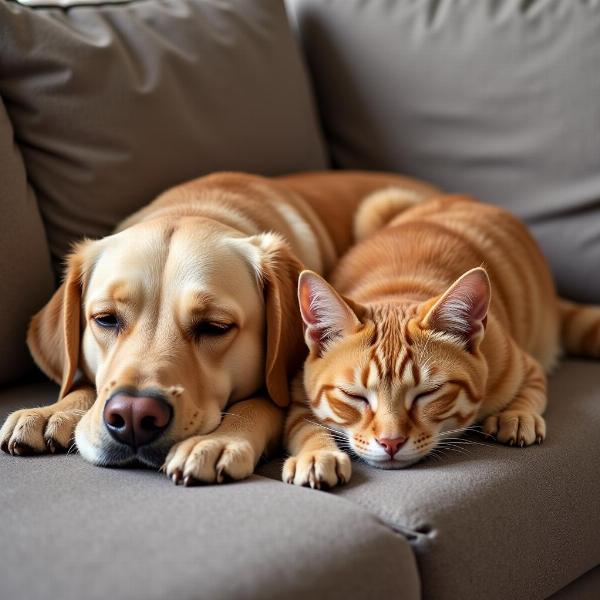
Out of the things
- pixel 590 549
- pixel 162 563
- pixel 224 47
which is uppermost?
pixel 224 47

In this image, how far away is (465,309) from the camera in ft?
5.39

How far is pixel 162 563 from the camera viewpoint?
3.89 feet

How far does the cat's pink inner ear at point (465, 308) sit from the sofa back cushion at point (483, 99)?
2.94 feet

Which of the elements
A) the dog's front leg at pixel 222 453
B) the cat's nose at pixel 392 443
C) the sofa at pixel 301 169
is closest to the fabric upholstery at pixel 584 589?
the sofa at pixel 301 169

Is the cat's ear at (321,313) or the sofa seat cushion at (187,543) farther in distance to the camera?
the cat's ear at (321,313)

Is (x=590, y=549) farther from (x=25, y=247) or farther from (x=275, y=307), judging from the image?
(x=25, y=247)

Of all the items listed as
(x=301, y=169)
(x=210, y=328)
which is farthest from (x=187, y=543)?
(x=301, y=169)

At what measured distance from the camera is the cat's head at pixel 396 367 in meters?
1.59

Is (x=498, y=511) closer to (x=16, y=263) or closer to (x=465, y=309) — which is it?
(x=465, y=309)

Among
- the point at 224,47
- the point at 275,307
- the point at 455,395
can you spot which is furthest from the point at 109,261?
the point at 224,47

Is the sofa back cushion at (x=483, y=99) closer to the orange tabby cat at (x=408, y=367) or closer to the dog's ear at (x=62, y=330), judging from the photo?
the orange tabby cat at (x=408, y=367)

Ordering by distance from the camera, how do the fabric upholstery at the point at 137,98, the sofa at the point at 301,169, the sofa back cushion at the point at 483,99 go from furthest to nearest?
the sofa back cushion at the point at 483,99 < the fabric upholstery at the point at 137,98 < the sofa at the point at 301,169

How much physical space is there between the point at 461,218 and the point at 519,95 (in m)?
0.48

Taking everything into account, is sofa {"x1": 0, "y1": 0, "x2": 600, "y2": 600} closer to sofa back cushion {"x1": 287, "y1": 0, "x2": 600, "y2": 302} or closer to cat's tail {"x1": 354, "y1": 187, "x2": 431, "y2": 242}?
sofa back cushion {"x1": 287, "y1": 0, "x2": 600, "y2": 302}
